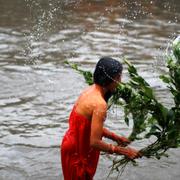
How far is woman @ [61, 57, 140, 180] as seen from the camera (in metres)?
4.03

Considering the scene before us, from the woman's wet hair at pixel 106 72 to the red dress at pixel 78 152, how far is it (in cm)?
34

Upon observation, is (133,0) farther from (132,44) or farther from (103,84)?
(103,84)

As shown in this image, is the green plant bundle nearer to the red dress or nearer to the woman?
the woman

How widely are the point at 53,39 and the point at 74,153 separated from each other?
8108mm

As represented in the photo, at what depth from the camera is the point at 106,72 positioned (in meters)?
4.10

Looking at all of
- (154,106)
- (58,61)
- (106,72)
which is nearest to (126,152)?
(154,106)

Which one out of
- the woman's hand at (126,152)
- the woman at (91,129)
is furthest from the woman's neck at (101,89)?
the woman's hand at (126,152)

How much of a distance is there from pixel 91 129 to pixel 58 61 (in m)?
6.47

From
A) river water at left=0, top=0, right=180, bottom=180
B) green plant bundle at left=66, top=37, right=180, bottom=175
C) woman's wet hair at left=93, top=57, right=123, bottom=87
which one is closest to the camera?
woman's wet hair at left=93, top=57, right=123, bottom=87

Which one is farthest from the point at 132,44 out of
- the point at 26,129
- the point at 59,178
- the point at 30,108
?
the point at 59,178

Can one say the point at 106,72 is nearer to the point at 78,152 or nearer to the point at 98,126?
the point at 98,126

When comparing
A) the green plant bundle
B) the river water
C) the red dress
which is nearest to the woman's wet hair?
the green plant bundle

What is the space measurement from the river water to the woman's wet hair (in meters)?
1.01

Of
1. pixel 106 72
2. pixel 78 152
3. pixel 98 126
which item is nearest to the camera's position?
pixel 98 126
